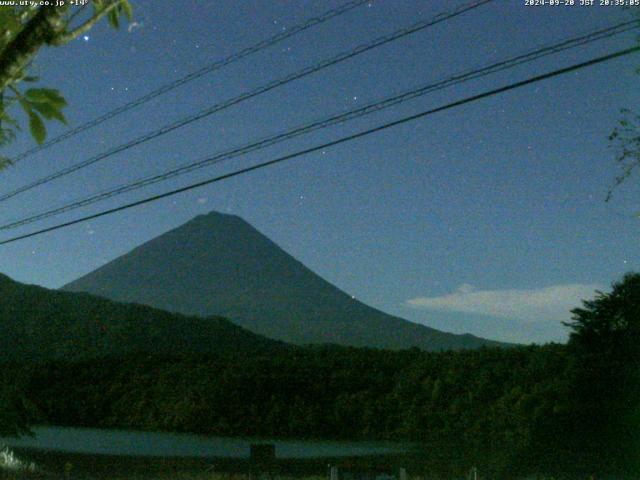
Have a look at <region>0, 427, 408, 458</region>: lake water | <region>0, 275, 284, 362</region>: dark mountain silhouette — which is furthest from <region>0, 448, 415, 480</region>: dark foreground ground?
<region>0, 275, 284, 362</region>: dark mountain silhouette

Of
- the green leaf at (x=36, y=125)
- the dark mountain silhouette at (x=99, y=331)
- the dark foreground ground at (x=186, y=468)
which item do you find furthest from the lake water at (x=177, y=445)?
the dark mountain silhouette at (x=99, y=331)

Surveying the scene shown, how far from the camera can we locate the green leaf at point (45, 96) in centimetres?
396

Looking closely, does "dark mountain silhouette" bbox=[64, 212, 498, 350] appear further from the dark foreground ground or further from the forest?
the dark foreground ground

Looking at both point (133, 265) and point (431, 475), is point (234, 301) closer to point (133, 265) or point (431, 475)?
point (133, 265)

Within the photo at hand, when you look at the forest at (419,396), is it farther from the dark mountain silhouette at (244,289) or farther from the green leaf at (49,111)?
the dark mountain silhouette at (244,289)

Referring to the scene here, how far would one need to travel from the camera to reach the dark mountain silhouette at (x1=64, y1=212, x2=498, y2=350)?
8488cm

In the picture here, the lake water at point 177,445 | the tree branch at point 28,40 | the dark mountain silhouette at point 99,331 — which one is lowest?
the lake water at point 177,445

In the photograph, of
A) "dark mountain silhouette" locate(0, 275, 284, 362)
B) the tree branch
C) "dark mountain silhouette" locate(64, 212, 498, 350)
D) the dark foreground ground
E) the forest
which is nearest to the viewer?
the tree branch

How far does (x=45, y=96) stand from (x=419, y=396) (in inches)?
748

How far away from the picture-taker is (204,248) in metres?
155

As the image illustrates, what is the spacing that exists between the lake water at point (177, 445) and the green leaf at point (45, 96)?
51.7 ft

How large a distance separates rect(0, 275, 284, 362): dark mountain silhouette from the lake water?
19098 millimetres

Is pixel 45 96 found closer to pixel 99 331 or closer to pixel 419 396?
pixel 419 396

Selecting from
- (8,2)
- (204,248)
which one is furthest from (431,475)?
(204,248)
